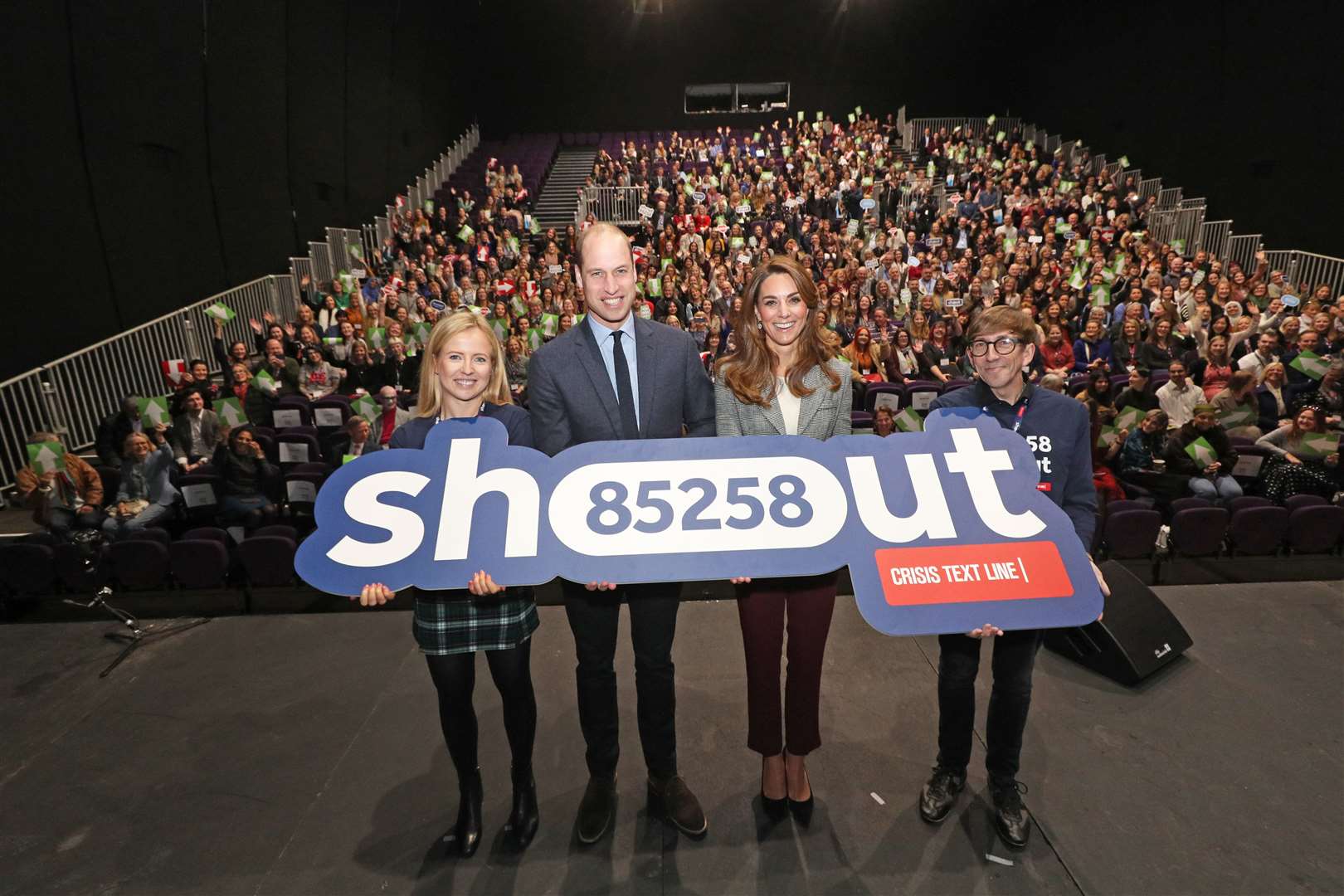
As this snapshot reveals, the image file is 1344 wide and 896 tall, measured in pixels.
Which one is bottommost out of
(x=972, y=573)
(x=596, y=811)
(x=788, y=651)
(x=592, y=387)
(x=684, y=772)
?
(x=684, y=772)

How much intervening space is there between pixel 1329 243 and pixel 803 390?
44.8ft

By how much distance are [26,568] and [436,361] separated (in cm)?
413

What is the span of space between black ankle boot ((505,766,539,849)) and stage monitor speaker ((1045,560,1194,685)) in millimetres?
2521

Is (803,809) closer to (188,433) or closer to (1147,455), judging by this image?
(1147,455)

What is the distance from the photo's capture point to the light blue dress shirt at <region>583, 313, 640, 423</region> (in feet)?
6.70

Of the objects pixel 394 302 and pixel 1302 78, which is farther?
pixel 1302 78

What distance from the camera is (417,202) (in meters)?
16.9

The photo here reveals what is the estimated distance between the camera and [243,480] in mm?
5020

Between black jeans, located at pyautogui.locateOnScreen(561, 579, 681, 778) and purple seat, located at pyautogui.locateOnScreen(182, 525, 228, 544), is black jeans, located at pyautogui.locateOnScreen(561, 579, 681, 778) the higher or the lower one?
the higher one

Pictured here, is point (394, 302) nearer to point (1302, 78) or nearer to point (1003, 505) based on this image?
point (1003, 505)

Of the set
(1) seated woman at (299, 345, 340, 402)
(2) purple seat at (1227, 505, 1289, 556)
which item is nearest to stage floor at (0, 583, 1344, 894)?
(2) purple seat at (1227, 505, 1289, 556)

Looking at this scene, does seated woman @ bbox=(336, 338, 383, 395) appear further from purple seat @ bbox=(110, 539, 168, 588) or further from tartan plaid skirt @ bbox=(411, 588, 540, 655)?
tartan plaid skirt @ bbox=(411, 588, 540, 655)

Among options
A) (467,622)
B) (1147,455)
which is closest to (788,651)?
(467,622)

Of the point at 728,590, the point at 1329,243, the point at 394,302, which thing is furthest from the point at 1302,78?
the point at 394,302
